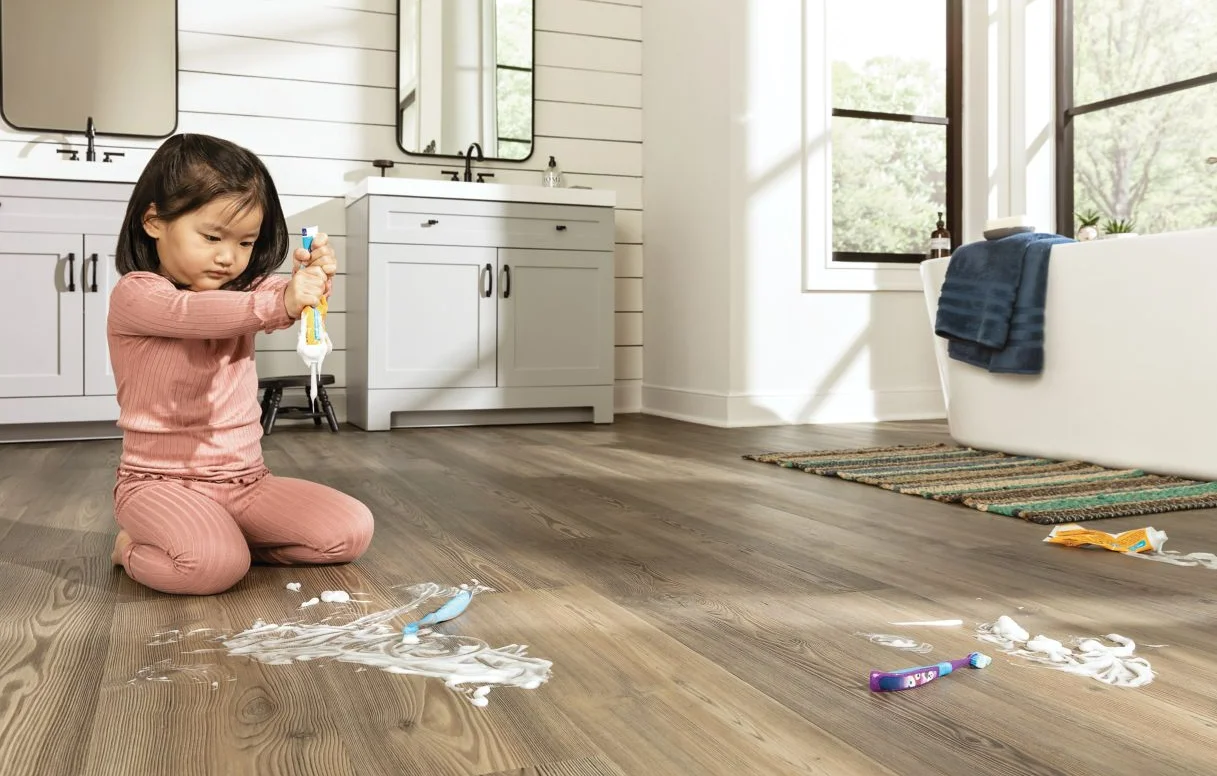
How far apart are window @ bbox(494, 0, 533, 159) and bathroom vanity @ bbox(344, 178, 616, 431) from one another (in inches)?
20.5

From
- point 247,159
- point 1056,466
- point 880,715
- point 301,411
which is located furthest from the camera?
point 301,411

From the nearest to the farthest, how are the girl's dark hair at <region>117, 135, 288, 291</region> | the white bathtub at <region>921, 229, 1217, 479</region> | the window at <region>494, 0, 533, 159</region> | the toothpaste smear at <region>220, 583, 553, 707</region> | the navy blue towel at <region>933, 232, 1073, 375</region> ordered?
the toothpaste smear at <region>220, 583, 553, 707</region>, the girl's dark hair at <region>117, 135, 288, 291</region>, the white bathtub at <region>921, 229, 1217, 479</region>, the navy blue towel at <region>933, 232, 1073, 375</region>, the window at <region>494, 0, 533, 159</region>

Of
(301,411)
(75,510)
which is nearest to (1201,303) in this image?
(75,510)

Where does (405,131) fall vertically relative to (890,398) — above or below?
above

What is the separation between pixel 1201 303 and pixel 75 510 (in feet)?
8.28

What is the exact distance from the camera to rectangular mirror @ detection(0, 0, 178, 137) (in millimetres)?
3811

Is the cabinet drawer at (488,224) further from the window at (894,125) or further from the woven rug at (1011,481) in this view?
the woven rug at (1011,481)

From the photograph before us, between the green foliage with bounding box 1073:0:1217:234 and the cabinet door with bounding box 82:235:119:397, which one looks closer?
the cabinet door with bounding box 82:235:119:397

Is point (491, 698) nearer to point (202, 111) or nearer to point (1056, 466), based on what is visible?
point (1056, 466)

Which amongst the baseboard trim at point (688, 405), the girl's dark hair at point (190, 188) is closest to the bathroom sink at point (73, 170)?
the girl's dark hair at point (190, 188)

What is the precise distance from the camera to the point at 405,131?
171 inches

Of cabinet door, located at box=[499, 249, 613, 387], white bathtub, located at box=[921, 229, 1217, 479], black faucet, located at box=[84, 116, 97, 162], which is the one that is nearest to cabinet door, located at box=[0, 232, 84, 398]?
black faucet, located at box=[84, 116, 97, 162]

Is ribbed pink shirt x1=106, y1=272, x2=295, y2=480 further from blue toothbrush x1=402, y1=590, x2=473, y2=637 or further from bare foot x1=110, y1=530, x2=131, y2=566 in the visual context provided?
blue toothbrush x1=402, y1=590, x2=473, y2=637

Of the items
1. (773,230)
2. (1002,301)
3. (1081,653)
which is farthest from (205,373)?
(773,230)
